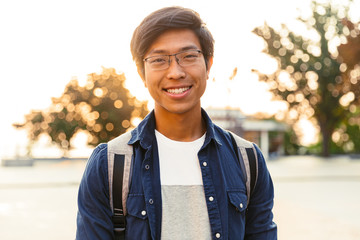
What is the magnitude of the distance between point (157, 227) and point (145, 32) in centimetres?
81

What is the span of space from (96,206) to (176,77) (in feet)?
2.04

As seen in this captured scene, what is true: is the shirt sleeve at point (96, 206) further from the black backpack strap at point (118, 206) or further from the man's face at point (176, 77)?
the man's face at point (176, 77)

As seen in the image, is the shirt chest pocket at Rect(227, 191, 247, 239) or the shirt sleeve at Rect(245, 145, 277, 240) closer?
the shirt chest pocket at Rect(227, 191, 247, 239)

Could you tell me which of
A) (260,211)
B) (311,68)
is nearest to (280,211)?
(260,211)

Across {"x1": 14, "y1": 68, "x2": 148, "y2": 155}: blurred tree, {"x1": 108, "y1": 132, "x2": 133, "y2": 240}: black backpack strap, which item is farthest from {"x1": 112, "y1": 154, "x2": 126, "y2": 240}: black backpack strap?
{"x1": 14, "y1": 68, "x2": 148, "y2": 155}: blurred tree

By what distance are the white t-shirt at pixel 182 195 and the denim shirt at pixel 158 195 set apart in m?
0.03

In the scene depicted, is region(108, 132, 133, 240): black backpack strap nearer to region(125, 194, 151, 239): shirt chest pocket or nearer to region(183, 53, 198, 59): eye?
region(125, 194, 151, 239): shirt chest pocket

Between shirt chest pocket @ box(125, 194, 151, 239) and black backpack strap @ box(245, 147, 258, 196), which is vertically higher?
black backpack strap @ box(245, 147, 258, 196)

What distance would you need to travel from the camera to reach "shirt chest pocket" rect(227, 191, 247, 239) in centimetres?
182

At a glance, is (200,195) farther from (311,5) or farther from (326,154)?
(326,154)

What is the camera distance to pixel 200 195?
1.80 metres

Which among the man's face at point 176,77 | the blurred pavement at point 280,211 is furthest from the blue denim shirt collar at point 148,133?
the blurred pavement at point 280,211

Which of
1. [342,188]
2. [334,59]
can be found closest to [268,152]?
[334,59]

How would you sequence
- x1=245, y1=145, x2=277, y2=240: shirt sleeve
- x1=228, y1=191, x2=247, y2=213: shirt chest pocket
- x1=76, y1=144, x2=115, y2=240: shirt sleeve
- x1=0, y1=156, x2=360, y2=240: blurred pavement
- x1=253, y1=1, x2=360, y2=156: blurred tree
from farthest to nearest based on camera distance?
x1=253, y1=1, x2=360, y2=156: blurred tree, x1=0, y1=156, x2=360, y2=240: blurred pavement, x1=245, y1=145, x2=277, y2=240: shirt sleeve, x1=228, y1=191, x2=247, y2=213: shirt chest pocket, x1=76, y1=144, x2=115, y2=240: shirt sleeve
